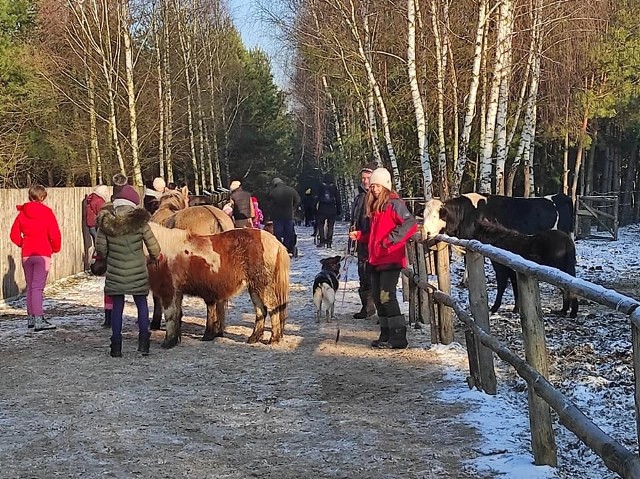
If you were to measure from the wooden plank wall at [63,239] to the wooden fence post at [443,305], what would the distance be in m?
7.29

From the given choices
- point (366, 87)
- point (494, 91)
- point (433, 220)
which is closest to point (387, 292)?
point (433, 220)

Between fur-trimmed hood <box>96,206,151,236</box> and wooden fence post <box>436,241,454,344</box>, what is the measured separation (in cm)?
303

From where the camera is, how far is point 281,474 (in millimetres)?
4469

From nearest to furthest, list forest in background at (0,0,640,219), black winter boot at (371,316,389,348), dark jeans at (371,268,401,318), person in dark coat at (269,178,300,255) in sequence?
dark jeans at (371,268,401,318), black winter boot at (371,316,389,348), person in dark coat at (269,178,300,255), forest in background at (0,0,640,219)

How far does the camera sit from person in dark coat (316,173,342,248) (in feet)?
66.5

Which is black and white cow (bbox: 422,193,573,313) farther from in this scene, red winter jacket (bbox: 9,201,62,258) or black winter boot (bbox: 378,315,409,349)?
red winter jacket (bbox: 9,201,62,258)

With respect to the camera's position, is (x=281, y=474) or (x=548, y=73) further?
(x=548, y=73)

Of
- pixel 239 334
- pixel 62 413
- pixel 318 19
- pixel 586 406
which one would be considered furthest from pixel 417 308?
pixel 318 19

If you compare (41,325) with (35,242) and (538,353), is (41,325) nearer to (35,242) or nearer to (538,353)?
(35,242)

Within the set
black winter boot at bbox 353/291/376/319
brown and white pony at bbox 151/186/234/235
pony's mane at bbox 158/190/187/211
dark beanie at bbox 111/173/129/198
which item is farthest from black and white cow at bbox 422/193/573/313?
dark beanie at bbox 111/173/129/198

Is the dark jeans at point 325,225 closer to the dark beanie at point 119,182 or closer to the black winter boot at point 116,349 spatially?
the dark beanie at point 119,182

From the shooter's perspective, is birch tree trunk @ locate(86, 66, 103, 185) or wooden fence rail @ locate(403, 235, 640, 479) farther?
birch tree trunk @ locate(86, 66, 103, 185)

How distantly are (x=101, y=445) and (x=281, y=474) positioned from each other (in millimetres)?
1317

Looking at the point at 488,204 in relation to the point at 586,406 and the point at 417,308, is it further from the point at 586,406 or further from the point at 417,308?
the point at 586,406
